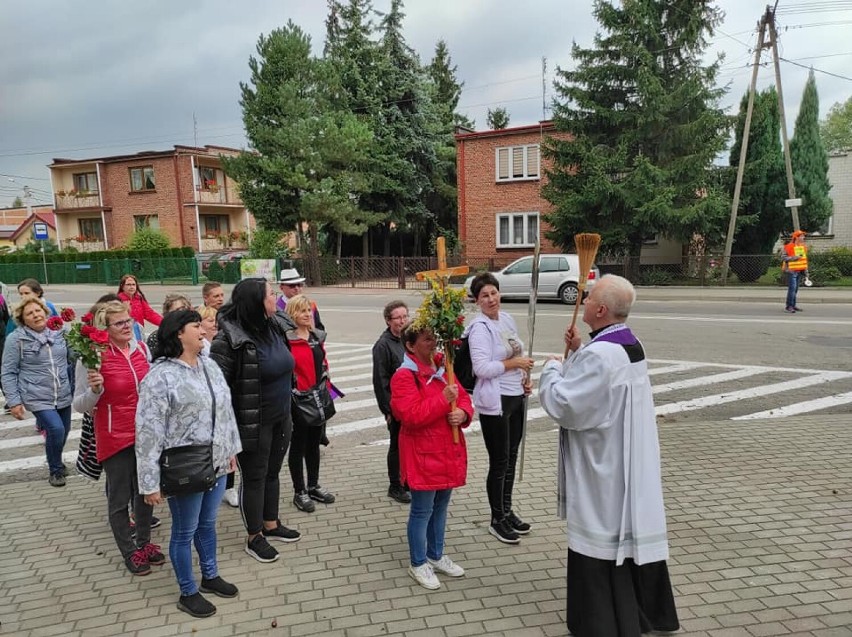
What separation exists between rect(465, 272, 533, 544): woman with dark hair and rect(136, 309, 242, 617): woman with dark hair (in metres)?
1.64

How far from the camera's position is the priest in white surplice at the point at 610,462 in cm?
287

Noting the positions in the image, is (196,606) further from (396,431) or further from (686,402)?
(686,402)

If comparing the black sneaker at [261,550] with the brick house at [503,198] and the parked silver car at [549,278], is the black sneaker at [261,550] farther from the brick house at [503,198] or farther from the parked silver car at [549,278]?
the brick house at [503,198]

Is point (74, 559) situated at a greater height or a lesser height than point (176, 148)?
lesser

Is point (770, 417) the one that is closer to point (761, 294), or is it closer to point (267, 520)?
point (267, 520)

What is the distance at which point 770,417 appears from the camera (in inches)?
284

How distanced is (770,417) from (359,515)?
207 inches

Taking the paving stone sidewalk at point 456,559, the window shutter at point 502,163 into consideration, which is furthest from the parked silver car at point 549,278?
the paving stone sidewalk at point 456,559

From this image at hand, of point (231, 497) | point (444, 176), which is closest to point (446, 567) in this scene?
point (231, 497)

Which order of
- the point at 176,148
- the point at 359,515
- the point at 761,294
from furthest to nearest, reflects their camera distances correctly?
the point at 176,148, the point at 761,294, the point at 359,515

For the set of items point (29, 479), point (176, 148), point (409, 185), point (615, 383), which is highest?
point (176, 148)

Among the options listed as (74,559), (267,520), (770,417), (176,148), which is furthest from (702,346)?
(176,148)

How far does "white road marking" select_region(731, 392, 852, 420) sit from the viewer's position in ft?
23.9

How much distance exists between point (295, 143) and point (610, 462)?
83.2 ft
